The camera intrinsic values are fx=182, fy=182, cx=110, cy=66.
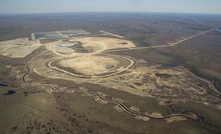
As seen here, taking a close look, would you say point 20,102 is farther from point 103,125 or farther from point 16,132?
point 103,125

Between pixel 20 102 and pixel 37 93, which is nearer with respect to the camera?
pixel 20 102

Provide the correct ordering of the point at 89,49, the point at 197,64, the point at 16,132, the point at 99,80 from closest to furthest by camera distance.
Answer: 1. the point at 16,132
2. the point at 99,80
3. the point at 197,64
4. the point at 89,49

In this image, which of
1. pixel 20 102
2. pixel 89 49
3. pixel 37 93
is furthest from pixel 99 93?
pixel 89 49

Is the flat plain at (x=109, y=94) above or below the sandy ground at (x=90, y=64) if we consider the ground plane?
below

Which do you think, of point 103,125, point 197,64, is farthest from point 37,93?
point 197,64

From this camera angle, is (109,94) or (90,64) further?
(90,64)

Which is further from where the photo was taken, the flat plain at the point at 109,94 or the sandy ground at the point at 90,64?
the sandy ground at the point at 90,64

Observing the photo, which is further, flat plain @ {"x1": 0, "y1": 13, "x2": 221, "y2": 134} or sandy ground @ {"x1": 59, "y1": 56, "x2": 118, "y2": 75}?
sandy ground @ {"x1": 59, "y1": 56, "x2": 118, "y2": 75}

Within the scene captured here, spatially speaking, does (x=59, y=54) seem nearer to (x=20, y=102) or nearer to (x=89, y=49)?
(x=89, y=49)

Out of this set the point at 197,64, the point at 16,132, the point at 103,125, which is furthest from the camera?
the point at 197,64

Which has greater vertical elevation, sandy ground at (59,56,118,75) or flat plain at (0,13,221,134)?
sandy ground at (59,56,118,75)

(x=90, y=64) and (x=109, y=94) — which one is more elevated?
(x=90, y=64)
